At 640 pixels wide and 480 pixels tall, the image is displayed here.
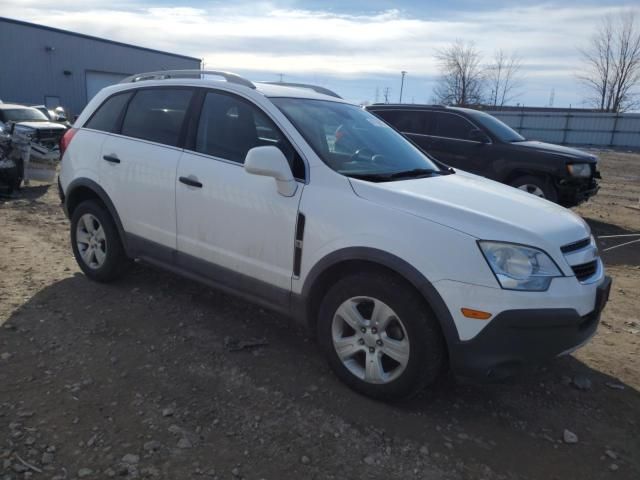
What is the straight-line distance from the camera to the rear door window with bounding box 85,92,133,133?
14.6 ft

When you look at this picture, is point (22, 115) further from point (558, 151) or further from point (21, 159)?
point (558, 151)

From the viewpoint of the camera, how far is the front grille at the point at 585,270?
2818mm

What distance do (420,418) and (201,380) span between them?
138cm

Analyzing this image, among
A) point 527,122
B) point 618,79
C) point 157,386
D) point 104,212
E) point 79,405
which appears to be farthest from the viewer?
point 618,79

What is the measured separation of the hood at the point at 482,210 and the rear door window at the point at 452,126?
581 cm

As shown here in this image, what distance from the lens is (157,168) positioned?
13.0 feet

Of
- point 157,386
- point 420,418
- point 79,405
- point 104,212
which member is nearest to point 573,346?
point 420,418

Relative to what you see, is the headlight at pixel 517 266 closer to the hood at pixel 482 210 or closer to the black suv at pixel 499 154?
the hood at pixel 482 210

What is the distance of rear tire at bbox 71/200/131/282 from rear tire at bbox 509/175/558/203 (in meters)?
6.33

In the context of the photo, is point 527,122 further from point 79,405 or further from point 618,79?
point 79,405

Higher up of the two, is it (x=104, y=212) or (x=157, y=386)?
(x=104, y=212)

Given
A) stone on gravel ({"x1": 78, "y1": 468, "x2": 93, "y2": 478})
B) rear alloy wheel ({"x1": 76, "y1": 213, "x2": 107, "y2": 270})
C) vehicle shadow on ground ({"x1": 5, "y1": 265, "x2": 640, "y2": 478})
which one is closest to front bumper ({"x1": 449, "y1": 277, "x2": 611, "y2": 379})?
vehicle shadow on ground ({"x1": 5, "y1": 265, "x2": 640, "y2": 478})

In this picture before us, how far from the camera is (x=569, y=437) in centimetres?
287

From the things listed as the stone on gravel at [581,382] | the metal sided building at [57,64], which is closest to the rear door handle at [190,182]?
the stone on gravel at [581,382]
